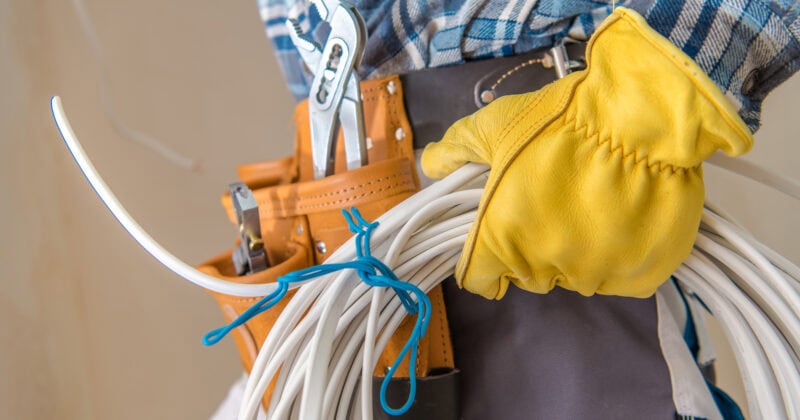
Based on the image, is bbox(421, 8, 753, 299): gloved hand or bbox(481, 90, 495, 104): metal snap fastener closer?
bbox(421, 8, 753, 299): gloved hand

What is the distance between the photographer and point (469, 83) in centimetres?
56

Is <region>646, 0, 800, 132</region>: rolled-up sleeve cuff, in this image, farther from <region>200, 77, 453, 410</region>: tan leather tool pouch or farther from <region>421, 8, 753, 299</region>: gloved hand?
<region>200, 77, 453, 410</region>: tan leather tool pouch

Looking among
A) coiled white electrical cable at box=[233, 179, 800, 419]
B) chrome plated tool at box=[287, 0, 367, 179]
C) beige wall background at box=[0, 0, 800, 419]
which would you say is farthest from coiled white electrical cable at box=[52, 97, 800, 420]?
beige wall background at box=[0, 0, 800, 419]

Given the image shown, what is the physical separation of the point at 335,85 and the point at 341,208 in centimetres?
11

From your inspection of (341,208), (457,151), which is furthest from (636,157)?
(341,208)

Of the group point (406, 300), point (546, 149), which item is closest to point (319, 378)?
point (406, 300)

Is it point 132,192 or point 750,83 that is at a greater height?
point 750,83

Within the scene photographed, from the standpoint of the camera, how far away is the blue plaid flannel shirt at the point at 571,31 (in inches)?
19.1

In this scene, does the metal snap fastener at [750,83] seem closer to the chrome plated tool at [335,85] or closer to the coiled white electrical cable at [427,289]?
the coiled white electrical cable at [427,289]

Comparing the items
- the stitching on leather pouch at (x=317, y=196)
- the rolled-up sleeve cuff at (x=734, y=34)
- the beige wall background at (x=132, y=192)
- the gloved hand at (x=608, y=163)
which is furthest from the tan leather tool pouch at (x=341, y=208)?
the beige wall background at (x=132, y=192)

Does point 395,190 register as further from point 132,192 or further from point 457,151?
point 132,192

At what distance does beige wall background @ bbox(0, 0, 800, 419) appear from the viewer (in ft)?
2.60

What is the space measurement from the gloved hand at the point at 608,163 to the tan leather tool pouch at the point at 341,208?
105mm

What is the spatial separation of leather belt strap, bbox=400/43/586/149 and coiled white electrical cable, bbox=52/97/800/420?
95 millimetres
